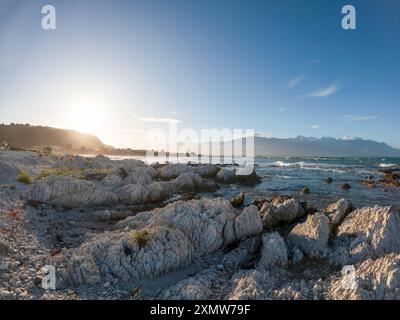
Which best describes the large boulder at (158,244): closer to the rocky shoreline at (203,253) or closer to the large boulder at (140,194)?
the rocky shoreline at (203,253)

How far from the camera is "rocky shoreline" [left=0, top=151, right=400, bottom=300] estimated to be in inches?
427

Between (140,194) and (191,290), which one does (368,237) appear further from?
(140,194)

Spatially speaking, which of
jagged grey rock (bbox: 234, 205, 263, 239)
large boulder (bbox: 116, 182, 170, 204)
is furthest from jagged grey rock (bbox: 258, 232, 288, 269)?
large boulder (bbox: 116, 182, 170, 204)

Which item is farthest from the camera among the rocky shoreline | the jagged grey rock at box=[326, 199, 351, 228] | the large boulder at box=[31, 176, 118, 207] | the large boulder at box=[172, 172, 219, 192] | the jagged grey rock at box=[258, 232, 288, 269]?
the large boulder at box=[172, 172, 219, 192]

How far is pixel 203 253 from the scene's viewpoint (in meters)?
15.0

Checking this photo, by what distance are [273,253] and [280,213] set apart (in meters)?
6.71

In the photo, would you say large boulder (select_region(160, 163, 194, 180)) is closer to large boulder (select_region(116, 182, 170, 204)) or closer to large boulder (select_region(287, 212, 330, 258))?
large boulder (select_region(116, 182, 170, 204))

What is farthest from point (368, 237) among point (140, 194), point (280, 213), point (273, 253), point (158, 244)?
point (140, 194)

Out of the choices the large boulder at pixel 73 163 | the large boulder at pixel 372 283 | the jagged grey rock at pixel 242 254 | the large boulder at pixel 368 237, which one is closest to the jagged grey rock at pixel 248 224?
the jagged grey rock at pixel 242 254

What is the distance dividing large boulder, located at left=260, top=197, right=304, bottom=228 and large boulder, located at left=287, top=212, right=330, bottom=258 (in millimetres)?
3029

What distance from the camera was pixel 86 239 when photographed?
1655cm
